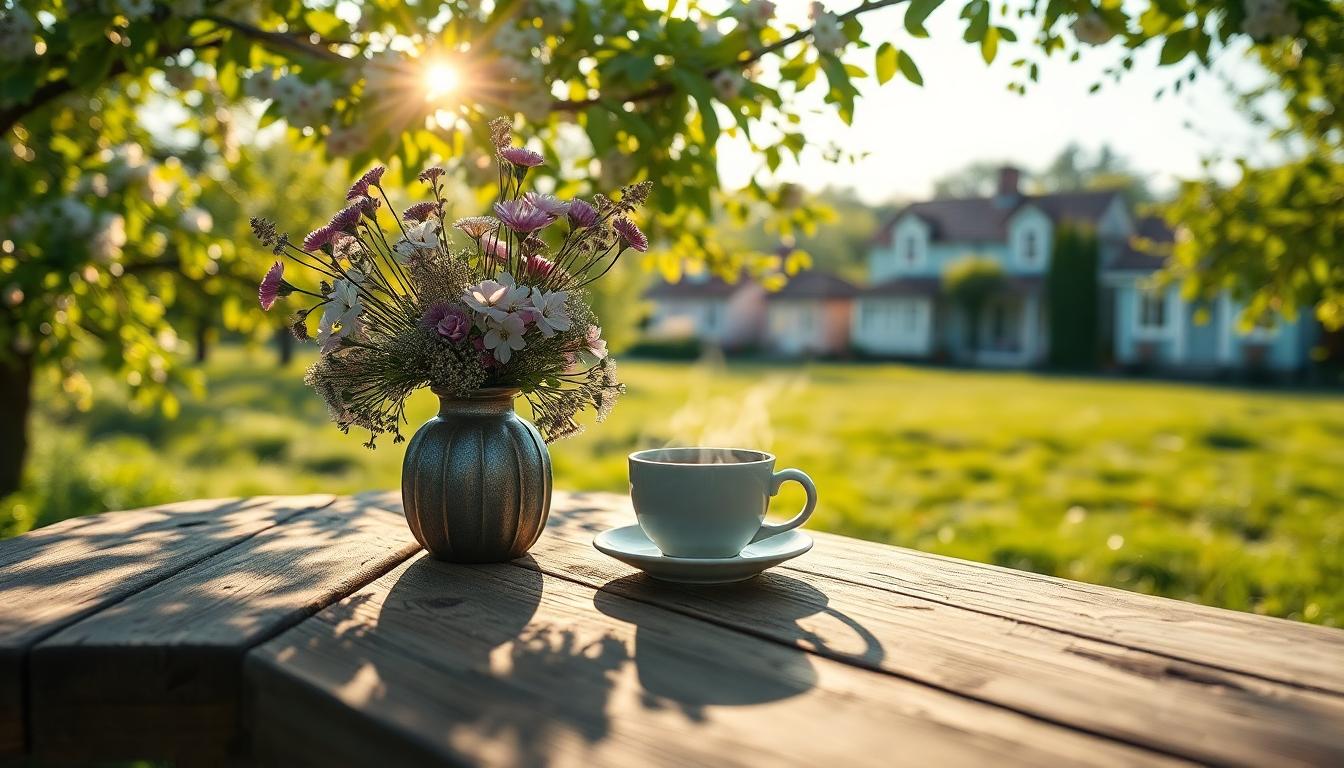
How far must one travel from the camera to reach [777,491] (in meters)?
1.37

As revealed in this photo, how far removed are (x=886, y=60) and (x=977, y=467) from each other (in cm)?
622

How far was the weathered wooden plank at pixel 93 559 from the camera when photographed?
3.54 feet

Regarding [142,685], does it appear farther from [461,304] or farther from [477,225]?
[477,225]

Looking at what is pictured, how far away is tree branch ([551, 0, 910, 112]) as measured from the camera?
7.06ft

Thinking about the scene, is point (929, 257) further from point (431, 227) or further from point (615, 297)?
point (431, 227)

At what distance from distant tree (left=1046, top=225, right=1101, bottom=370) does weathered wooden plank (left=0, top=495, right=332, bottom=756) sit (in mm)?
22685

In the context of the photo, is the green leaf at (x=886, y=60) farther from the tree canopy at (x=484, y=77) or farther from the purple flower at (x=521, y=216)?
the purple flower at (x=521, y=216)

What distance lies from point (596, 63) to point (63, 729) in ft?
6.41

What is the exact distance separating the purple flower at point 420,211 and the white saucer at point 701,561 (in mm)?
580

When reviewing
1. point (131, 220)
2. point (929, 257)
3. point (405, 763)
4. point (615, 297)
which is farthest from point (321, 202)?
point (929, 257)

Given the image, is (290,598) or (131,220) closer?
(290,598)

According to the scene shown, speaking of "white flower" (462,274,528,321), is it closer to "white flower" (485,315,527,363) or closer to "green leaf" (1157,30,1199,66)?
"white flower" (485,315,527,363)

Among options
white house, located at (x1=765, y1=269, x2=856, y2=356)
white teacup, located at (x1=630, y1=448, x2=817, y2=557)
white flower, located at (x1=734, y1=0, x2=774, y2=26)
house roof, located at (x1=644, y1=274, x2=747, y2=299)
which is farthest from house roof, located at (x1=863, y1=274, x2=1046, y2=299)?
white teacup, located at (x1=630, y1=448, x2=817, y2=557)

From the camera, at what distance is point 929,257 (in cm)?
2702
